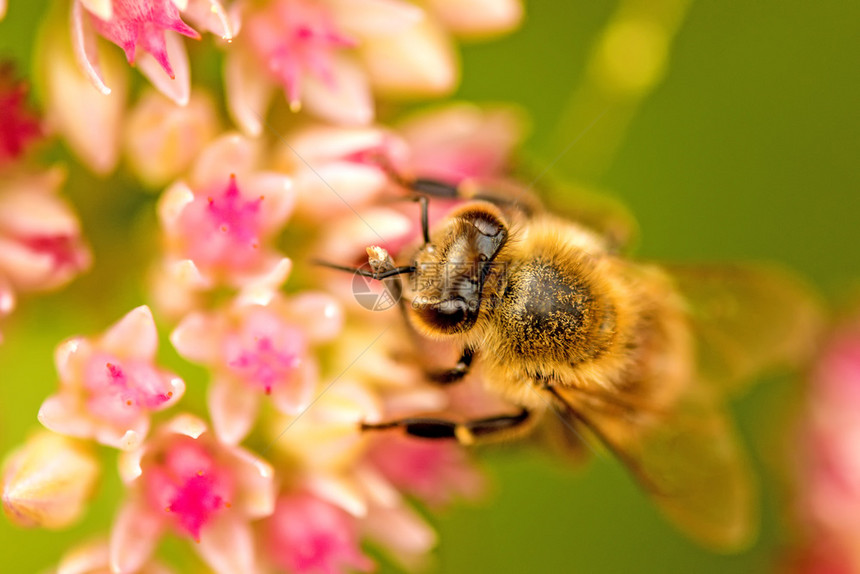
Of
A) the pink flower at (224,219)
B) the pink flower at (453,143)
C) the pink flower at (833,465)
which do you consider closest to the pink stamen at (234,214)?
the pink flower at (224,219)

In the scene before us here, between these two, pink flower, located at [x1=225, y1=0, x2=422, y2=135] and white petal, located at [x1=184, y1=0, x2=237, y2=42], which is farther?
pink flower, located at [x1=225, y1=0, x2=422, y2=135]

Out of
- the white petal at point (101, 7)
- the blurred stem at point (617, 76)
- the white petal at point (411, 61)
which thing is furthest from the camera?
the blurred stem at point (617, 76)

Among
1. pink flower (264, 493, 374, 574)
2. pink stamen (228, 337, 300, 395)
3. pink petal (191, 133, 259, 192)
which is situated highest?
pink petal (191, 133, 259, 192)

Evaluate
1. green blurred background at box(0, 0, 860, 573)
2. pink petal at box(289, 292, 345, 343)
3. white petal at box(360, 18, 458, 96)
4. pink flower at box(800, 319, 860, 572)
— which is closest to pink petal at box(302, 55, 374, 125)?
white petal at box(360, 18, 458, 96)

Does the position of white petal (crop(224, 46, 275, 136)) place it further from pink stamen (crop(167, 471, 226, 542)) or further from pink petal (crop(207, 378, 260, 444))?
pink stamen (crop(167, 471, 226, 542))

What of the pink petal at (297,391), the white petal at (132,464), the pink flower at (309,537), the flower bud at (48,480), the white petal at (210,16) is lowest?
the pink flower at (309,537)

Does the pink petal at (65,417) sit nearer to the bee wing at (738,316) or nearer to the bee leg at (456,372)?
the bee leg at (456,372)

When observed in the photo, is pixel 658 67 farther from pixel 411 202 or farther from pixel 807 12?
pixel 411 202
